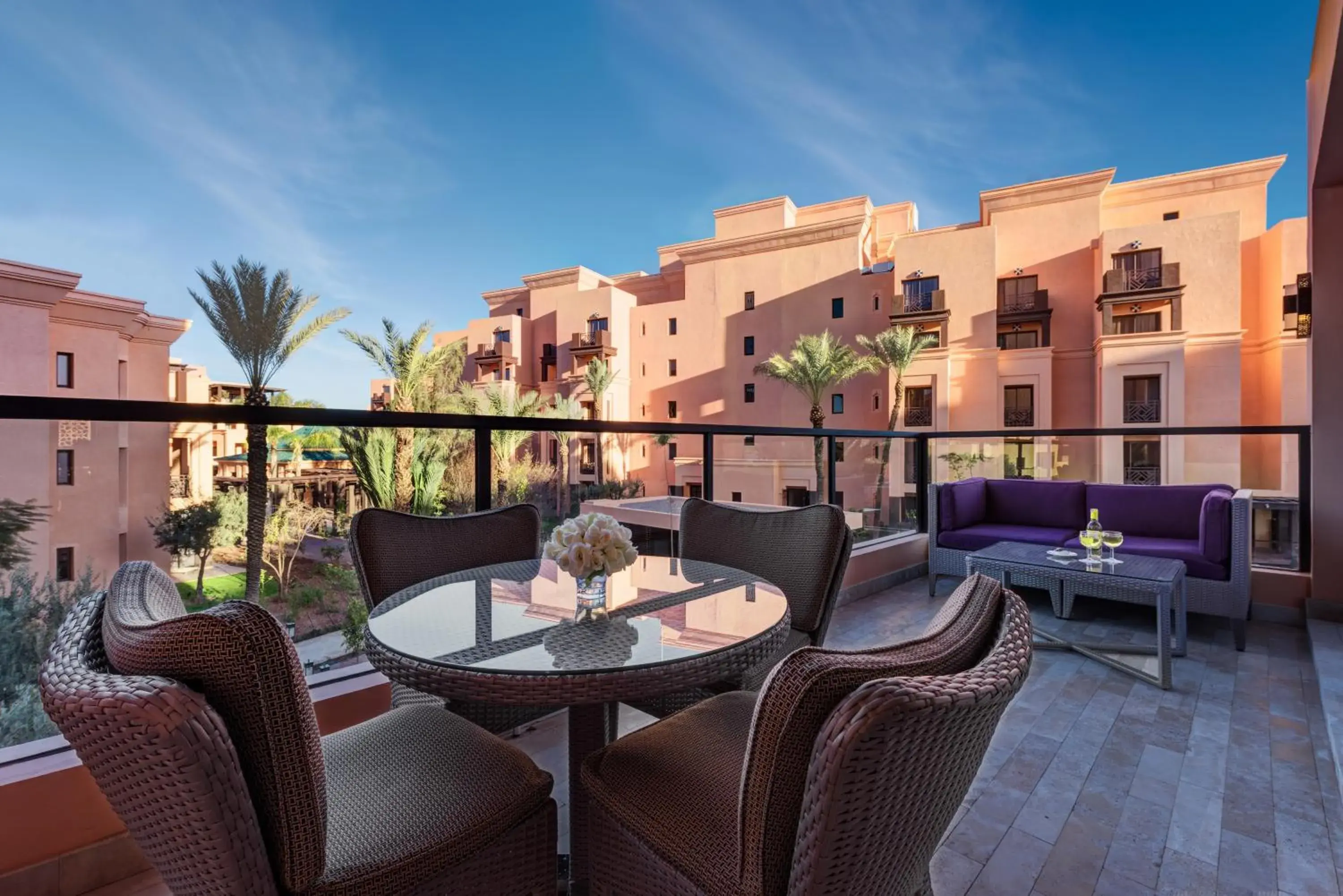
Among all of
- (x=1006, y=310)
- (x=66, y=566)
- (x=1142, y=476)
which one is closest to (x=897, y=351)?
(x=1006, y=310)

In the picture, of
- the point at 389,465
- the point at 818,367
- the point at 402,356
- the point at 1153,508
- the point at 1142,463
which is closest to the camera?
the point at 389,465

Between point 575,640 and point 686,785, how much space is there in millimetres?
326

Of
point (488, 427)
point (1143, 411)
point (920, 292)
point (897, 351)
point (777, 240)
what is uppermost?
point (777, 240)

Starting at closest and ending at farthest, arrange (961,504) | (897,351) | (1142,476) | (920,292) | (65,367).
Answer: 1. (961,504)
2. (1142,476)
3. (65,367)
4. (897,351)
5. (920,292)

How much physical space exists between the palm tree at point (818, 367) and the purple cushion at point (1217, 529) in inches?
555

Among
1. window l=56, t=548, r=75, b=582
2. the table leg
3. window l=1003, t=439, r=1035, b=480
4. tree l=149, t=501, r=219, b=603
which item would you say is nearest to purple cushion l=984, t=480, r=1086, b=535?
window l=1003, t=439, r=1035, b=480

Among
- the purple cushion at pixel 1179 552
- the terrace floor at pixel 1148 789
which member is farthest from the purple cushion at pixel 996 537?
the terrace floor at pixel 1148 789

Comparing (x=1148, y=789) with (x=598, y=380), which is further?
(x=598, y=380)

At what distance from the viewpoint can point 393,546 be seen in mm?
1822

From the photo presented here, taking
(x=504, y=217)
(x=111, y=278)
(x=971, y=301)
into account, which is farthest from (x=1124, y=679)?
(x=504, y=217)

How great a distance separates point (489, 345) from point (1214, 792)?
25.6 metres

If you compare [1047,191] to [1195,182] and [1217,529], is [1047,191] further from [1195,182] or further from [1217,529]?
[1217,529]

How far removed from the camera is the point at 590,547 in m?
1.38

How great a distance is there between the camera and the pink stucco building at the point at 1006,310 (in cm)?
1529
